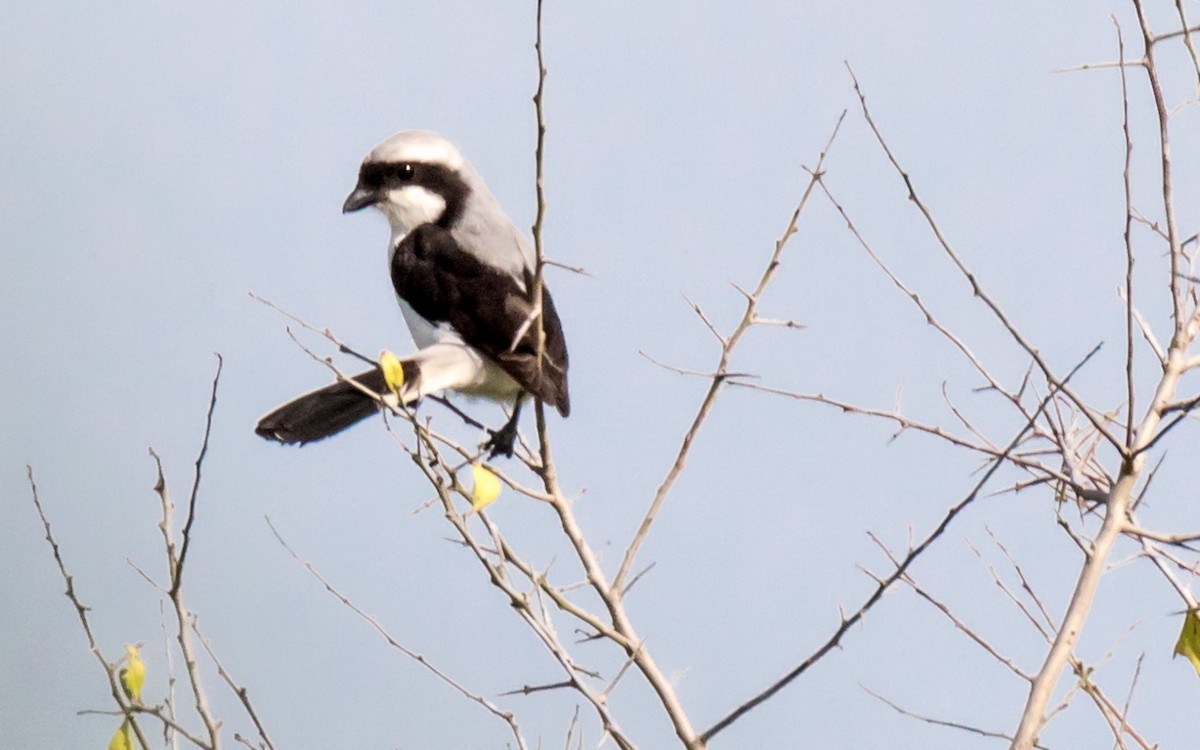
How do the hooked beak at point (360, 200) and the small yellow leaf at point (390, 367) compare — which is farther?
the hooked beak at point (360, 200)

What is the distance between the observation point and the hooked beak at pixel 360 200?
3.16 metres

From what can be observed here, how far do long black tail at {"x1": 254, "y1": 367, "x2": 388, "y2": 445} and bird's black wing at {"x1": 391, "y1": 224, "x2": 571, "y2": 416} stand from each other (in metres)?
0.30

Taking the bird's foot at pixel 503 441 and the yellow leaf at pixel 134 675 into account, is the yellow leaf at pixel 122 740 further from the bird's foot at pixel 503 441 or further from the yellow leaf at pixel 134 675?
the bird's foot at pixel 503 441

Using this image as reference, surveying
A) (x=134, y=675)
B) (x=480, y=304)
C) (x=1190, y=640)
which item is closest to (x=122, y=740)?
(x=134, y=675)

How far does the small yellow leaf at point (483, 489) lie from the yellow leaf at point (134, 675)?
1.83 ft

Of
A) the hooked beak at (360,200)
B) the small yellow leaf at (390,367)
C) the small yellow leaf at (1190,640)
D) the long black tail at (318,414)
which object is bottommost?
the small yellow leaf at (1190,640)

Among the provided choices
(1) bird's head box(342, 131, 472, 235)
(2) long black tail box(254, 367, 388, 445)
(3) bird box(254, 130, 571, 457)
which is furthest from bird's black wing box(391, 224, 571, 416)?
(2) long black tail box(254, 367, 388, 445)

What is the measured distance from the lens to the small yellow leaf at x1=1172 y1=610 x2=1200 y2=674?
1.74 metres

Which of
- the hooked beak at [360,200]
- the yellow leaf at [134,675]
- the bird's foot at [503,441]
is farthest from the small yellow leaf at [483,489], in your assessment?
the hooked beak at [360,200]

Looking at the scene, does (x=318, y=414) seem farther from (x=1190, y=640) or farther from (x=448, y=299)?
(x=1190, y=640)

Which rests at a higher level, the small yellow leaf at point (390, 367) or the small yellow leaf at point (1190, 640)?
the small yellow leaf at point (390, 367)

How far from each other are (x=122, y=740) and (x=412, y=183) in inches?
64.2

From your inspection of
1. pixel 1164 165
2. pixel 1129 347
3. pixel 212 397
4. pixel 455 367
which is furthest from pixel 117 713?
pixel 1164 165

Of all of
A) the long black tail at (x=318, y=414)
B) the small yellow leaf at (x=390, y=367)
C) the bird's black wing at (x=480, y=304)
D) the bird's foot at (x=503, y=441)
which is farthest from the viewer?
the bird's foot at (x=503, y=441)
